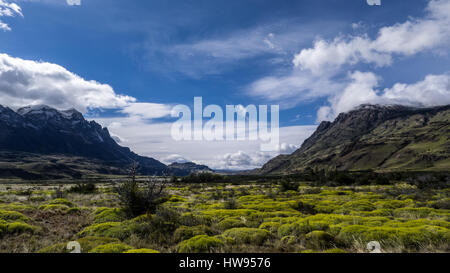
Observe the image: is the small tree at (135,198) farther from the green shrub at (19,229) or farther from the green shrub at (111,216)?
the green shrub at (19,229)

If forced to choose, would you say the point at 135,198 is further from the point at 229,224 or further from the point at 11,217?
the point at 229,224

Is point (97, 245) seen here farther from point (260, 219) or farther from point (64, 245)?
point (260, 219)

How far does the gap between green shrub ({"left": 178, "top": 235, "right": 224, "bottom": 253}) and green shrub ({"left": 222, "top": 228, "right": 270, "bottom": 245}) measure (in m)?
1.00

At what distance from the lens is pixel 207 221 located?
12531mm

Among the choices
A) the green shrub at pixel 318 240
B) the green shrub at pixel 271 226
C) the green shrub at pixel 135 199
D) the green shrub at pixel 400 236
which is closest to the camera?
the green shrub at pixel 400 236

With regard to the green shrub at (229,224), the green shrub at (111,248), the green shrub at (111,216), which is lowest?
the green shrub at (111,216)

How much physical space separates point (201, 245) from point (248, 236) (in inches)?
82.0

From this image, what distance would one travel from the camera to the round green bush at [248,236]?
29.3ft

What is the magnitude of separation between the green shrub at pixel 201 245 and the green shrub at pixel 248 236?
1.00 metres

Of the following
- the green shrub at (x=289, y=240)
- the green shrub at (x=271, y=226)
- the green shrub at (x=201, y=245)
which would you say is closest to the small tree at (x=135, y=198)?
the green shrub at (x=271, y=226)

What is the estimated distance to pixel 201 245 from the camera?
8055 mm

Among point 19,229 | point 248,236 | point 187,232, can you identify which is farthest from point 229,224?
point 19,229
